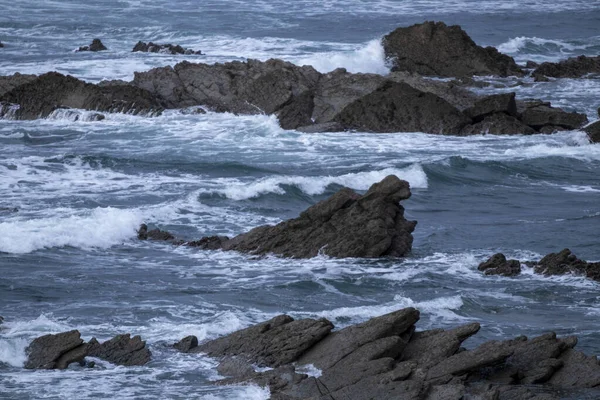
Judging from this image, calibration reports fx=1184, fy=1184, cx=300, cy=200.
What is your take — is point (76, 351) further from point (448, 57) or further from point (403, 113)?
point (448, 57)

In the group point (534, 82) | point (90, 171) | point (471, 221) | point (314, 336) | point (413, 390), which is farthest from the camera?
point (534, 82)

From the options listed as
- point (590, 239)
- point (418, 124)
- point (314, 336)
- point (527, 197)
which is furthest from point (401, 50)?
point (314, 336)

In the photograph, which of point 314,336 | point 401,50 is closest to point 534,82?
point 401,50

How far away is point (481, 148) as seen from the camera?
28.0 meters

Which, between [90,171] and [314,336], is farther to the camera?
[90,171]

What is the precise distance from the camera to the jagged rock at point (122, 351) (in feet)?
44.1

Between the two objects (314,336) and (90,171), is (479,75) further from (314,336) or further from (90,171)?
(314,336)

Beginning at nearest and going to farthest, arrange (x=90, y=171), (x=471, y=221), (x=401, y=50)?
(x=471, y=221) < (x=90, y=171) < (x=401, y=50)

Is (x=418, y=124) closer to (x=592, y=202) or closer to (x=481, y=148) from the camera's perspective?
(x=481, y=148)

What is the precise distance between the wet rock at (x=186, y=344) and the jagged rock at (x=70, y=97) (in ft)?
58.4

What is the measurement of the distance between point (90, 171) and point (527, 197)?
927 cm

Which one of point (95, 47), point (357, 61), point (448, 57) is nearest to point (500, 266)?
point (448, 57)

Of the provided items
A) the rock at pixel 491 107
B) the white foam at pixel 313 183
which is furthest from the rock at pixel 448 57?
the white foam at pixel 313 183

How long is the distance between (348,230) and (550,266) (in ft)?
10.4
